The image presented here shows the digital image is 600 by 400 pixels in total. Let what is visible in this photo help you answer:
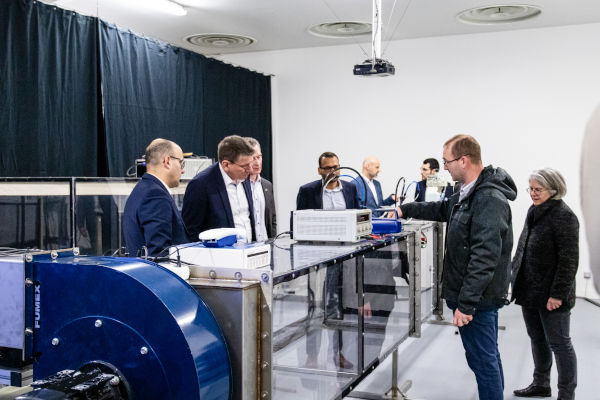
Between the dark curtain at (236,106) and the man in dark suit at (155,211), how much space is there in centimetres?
382

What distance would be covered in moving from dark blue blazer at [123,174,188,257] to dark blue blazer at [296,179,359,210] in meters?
1.94

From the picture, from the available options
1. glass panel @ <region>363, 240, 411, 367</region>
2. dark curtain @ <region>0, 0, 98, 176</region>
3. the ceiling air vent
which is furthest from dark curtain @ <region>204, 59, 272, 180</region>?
glass panel @ <region>363, 240, 411, 367</region>

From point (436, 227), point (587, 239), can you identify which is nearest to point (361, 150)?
point (587, 239)

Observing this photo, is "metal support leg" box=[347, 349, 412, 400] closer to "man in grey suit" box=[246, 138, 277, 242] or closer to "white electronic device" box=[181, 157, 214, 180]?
"man in grey suit" box=[246, 138, 277, 242]

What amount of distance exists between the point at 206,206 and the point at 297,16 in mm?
3789

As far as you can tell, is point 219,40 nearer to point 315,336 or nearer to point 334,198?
point 334,198

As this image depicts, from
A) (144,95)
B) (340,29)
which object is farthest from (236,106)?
(144,95)

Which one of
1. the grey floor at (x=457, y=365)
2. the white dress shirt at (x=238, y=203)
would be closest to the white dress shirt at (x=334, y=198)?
the grey floor at (x=457, y=365)

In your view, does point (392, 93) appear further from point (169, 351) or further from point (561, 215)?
point (169, 351)

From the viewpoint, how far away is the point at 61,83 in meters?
4.36

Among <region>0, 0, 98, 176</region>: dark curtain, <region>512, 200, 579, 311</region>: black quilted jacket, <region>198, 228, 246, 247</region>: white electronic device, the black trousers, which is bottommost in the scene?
the black trousers

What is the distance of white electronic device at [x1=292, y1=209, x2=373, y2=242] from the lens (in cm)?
227

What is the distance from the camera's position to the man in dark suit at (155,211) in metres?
2.18

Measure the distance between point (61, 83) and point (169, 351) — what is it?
3.86 metres
